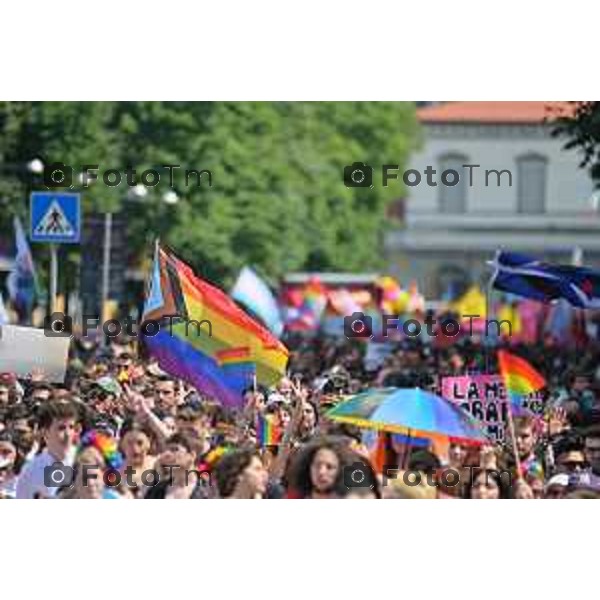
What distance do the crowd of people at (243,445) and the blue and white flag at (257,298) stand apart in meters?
0.43

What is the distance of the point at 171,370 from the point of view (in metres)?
14.7

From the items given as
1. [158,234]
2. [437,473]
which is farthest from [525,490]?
[158,234]

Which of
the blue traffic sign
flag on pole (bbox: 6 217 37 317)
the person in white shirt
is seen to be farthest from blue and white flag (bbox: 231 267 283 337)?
the person in white shirt

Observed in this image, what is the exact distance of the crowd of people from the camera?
13734 millimetres

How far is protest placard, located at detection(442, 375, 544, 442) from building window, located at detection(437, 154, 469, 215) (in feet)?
3.33

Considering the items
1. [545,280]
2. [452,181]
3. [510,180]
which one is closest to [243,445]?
[452,181]

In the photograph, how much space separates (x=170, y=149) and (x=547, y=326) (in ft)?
14.9

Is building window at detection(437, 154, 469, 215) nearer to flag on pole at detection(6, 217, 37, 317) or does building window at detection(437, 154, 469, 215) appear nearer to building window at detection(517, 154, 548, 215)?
building window at detection(517, 154, 548, 215)

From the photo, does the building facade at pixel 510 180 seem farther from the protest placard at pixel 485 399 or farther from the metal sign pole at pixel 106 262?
the metal sign pole at pixel 106 262

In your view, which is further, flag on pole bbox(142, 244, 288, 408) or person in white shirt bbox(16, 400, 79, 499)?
flag on pole bbox(142, 244, 288, 408)

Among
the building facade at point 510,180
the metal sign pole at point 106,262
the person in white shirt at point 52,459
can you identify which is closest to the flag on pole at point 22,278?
the metal sign pole at point 106,262

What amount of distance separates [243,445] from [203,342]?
2.33 ft

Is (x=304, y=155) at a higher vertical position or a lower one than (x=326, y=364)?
higher
